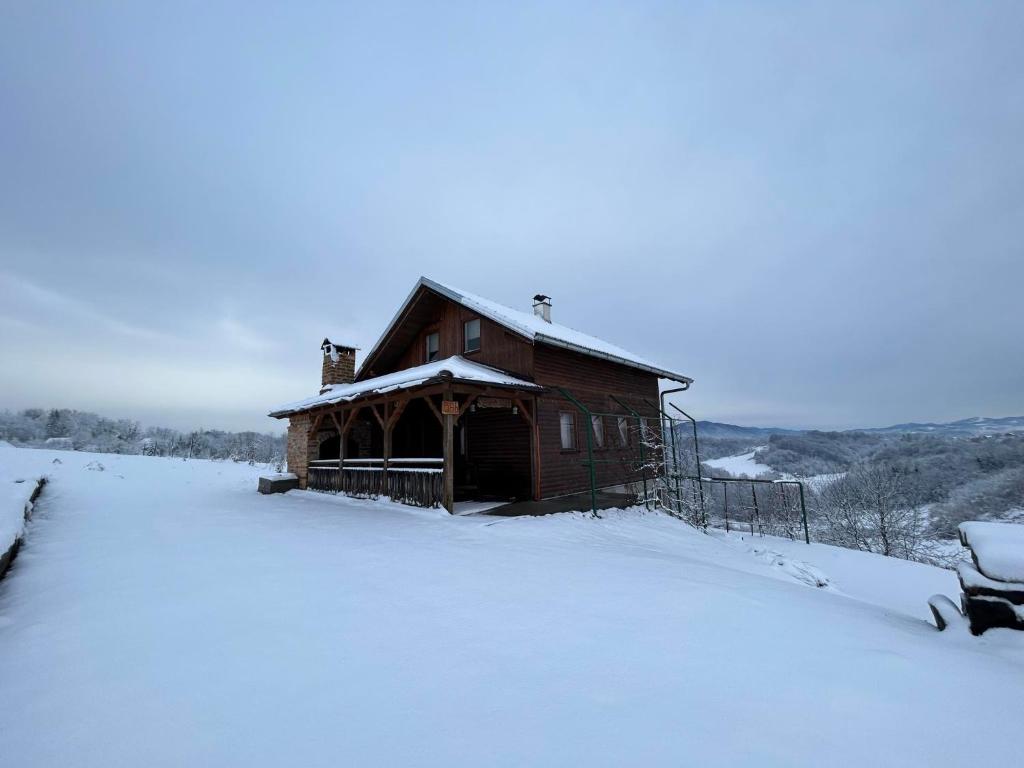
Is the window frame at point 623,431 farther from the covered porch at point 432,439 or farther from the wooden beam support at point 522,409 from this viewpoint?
the wooden beam support at point 522,409

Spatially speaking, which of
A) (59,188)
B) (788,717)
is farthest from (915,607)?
(59,188)

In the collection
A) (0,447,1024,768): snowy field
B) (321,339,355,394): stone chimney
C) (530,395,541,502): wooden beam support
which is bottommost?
(0,447,1024,768): snowy field

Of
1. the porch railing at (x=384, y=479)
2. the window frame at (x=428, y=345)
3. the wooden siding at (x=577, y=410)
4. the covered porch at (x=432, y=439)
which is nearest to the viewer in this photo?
the covered porch at (x=432, y=439)

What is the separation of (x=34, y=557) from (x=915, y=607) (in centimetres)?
1322

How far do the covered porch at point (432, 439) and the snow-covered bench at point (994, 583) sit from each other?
24.3ft

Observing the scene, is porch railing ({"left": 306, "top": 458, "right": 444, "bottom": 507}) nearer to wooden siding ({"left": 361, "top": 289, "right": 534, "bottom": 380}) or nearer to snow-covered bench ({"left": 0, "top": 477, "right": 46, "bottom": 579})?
wooden siding ({"left": 361, "top": 289, "right": 534, "bottom": 380})

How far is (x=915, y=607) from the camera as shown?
6.72 m

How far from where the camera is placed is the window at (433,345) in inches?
574

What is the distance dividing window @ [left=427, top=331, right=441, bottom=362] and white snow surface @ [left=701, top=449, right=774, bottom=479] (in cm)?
5939

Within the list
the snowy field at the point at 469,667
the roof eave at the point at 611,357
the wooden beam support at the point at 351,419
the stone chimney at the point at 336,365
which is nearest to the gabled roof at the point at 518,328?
the roof eave at the point at 611,357

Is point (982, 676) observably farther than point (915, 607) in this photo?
No

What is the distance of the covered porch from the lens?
29.9ft

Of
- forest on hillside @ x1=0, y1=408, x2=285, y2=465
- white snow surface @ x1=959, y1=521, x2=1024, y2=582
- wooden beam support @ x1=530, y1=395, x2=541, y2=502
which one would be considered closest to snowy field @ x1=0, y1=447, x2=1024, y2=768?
white snow surface @ x1=959, y1=521, x2=1024, y2=582

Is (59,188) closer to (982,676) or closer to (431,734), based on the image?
(431,734)
